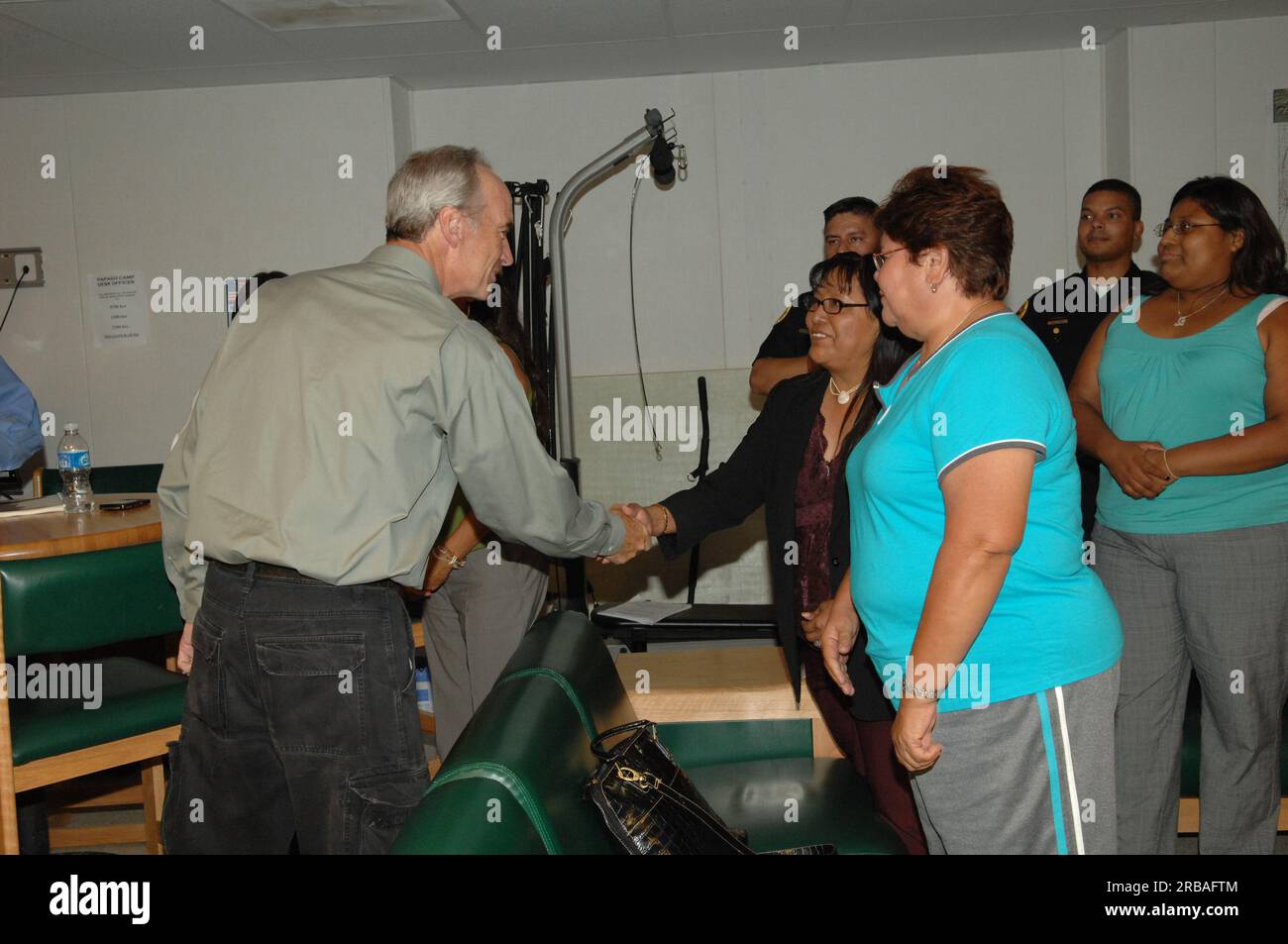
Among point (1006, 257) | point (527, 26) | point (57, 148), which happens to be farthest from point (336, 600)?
point (57, 148)

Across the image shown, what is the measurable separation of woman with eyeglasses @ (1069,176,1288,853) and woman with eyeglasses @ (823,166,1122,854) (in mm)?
865

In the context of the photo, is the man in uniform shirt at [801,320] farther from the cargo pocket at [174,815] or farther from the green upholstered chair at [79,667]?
the cargo pocket at [174,815]

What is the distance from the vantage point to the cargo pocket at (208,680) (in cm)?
182

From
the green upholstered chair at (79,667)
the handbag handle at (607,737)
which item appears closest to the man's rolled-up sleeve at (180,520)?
the green upholstered chair at (79,667)

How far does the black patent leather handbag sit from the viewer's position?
1616 millimetres

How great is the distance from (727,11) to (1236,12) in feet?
7.21

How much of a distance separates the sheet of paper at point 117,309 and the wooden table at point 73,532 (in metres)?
Answer: 2.28

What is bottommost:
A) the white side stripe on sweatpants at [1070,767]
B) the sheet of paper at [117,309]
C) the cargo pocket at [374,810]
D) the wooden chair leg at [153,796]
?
the wooden chair leg at [153,796]

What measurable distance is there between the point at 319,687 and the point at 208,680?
0.73ft

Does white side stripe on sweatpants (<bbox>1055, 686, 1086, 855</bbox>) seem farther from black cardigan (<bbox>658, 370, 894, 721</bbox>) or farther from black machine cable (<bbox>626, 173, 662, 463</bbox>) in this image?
black machine cable (<bbox>626, 173, 662, 463</bbox>)

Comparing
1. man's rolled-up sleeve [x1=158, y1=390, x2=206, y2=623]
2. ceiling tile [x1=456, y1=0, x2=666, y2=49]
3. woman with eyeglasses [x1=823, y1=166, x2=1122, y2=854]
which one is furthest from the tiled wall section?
woman with eyeglasses [x1=823, y1=166, x2=1122, y2=854]

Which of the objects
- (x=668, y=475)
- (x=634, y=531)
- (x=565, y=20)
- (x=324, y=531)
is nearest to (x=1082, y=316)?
(x=634, y=531)

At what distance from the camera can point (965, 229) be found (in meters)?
1.64

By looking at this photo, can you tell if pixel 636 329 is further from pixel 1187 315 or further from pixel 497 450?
pixel 497 450
